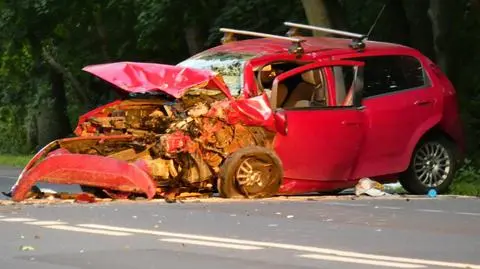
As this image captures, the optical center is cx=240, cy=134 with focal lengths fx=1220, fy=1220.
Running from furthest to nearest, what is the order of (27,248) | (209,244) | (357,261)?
(209,244) < (27,248) < (357,261)

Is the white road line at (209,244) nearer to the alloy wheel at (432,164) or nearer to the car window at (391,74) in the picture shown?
the car window at (391,74)

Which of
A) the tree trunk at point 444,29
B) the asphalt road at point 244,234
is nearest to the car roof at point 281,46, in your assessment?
the asphalt road at point 244,234

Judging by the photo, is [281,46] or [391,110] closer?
[391,110]

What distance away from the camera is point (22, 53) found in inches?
1633

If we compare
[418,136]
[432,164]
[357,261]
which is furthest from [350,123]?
[357,261]

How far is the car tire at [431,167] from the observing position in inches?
626

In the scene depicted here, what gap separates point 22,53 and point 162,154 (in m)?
28.0

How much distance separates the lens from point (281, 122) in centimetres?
1461

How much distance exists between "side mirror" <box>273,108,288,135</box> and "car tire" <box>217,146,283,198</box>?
0.97ft

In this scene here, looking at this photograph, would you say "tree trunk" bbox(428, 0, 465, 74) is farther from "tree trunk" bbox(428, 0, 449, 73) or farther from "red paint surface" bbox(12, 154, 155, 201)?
"red paint surface" bbox(12, 154, 155, 201)

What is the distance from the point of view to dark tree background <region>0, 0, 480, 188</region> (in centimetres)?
2591

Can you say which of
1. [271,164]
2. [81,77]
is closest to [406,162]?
[271,164]

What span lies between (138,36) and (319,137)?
18048 mm

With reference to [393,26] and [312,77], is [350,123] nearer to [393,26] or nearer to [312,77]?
[312,77]
